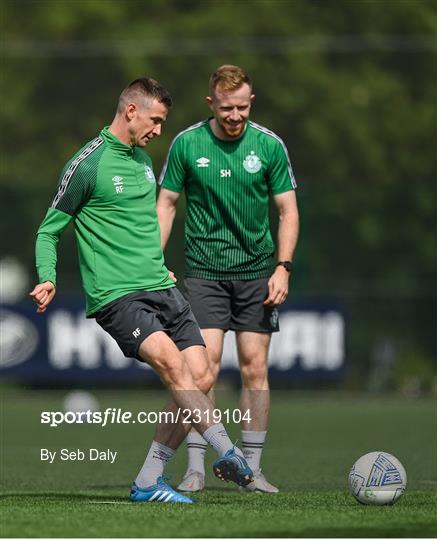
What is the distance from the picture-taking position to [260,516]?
7.01 metres

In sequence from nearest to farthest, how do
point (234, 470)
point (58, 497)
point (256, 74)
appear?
1. point (234, 470)
2. point (58, 497)
3. point (256, 74)

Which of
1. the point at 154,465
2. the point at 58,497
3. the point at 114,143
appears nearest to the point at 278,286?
the point at 154,465

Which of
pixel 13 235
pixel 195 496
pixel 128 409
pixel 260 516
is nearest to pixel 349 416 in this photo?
pixel 128 409

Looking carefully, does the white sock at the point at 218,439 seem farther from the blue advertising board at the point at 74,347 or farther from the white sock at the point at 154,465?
the blue advertising board at the point at 74,347

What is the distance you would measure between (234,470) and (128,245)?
4.20 feet

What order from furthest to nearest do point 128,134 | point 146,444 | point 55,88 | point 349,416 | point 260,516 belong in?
point 55,88
point 349,416
point 146,444
point 128,134
point 260,516

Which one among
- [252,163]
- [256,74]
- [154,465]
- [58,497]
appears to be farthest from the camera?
[256,74]

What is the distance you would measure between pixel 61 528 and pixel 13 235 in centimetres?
1490

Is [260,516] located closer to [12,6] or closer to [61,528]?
[61,528]

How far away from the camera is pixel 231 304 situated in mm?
8898

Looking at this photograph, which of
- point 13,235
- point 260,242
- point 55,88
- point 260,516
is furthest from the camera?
point 55,88

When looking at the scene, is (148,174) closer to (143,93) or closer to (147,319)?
(143,93)

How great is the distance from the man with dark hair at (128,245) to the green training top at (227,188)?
922mm

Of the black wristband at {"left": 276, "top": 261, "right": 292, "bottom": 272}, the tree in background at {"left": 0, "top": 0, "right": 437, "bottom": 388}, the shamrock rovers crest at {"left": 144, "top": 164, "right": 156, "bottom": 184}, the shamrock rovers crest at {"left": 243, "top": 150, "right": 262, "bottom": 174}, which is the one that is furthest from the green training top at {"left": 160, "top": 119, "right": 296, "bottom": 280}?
the tree in background at {"left": 0, "top": 0, "right": 437, "bottom": 388}
